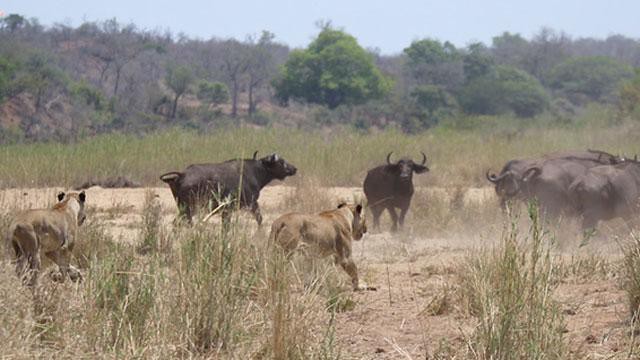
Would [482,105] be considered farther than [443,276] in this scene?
Yes

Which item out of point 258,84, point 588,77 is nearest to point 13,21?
point 258,84

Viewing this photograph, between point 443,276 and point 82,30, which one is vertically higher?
point 82,30

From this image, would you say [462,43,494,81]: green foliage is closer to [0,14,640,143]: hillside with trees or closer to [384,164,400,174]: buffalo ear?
[0,14,640,143]: hillside with trees

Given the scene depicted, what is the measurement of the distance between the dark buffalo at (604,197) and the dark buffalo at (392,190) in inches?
118

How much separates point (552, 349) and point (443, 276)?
395cm

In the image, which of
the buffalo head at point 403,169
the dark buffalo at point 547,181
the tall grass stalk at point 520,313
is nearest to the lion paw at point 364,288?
the tall grass stalk at point 520,313

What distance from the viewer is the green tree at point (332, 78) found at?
187 ft

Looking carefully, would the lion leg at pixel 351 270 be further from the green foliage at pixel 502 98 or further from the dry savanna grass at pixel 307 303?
the green foliage at pixel 502 98

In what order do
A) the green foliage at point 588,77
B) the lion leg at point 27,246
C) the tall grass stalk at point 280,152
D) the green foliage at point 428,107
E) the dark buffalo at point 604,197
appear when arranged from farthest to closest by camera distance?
the green foliage at point 588,77 < the green foliage at point 428,107 < the tall grass stalk at point 280,152 < the dark buffalo at point 604,197 < the lion leg at point 27,246

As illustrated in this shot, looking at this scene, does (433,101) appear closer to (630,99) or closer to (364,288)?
(630,99)

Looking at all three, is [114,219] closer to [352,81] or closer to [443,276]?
[443,276]

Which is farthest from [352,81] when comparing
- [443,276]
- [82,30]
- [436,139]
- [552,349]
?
[552,349]

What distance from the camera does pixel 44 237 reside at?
940 cm

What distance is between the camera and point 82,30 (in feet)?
234
